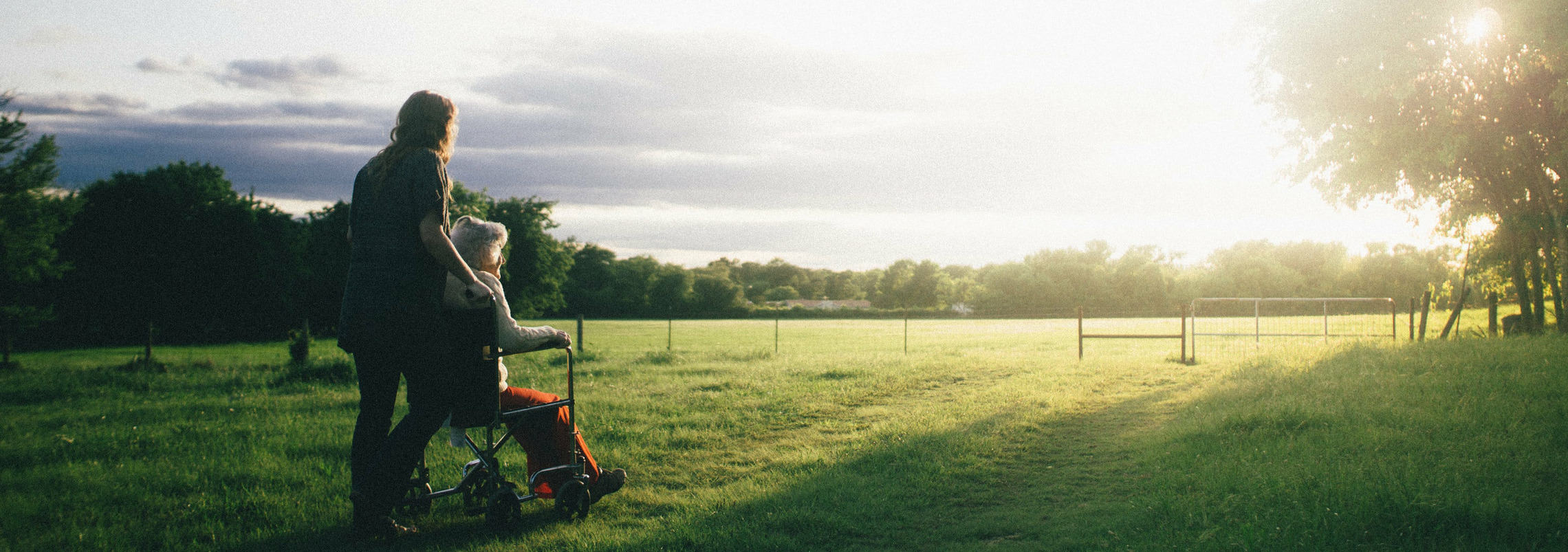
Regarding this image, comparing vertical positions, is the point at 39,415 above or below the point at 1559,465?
below

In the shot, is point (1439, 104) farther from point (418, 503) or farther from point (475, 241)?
point (418, 503)

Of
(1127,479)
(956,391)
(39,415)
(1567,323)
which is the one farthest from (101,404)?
(1567,323)

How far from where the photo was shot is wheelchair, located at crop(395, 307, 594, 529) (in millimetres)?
3459

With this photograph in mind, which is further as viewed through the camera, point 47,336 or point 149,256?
point 47,336

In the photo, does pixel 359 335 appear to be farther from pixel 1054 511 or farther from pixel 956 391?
pixel 956 391

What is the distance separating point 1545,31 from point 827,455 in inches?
469

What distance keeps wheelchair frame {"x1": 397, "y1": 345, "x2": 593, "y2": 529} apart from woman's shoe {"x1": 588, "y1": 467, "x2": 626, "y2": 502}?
3 cm

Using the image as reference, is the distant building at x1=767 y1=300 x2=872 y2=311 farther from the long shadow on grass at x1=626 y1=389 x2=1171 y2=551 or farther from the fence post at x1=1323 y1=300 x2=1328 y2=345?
the long shadow on grass at x1=626 y1=389 x2=1171 y2=551

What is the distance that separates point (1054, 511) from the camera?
4.35 meters

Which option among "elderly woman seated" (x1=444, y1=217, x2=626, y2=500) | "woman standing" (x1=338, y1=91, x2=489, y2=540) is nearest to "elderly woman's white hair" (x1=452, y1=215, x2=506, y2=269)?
"elderly woman seated" (x1=444, y1=217, x2=626, y2=500)

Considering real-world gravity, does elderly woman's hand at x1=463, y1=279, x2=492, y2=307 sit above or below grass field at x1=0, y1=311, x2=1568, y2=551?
above

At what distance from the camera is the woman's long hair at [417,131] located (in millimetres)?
3371

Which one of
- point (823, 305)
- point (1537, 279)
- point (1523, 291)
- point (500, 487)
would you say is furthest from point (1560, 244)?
point (823, 305)

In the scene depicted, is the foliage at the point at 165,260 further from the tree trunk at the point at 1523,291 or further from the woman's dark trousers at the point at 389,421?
the tree trunk at the point at 1523,291
